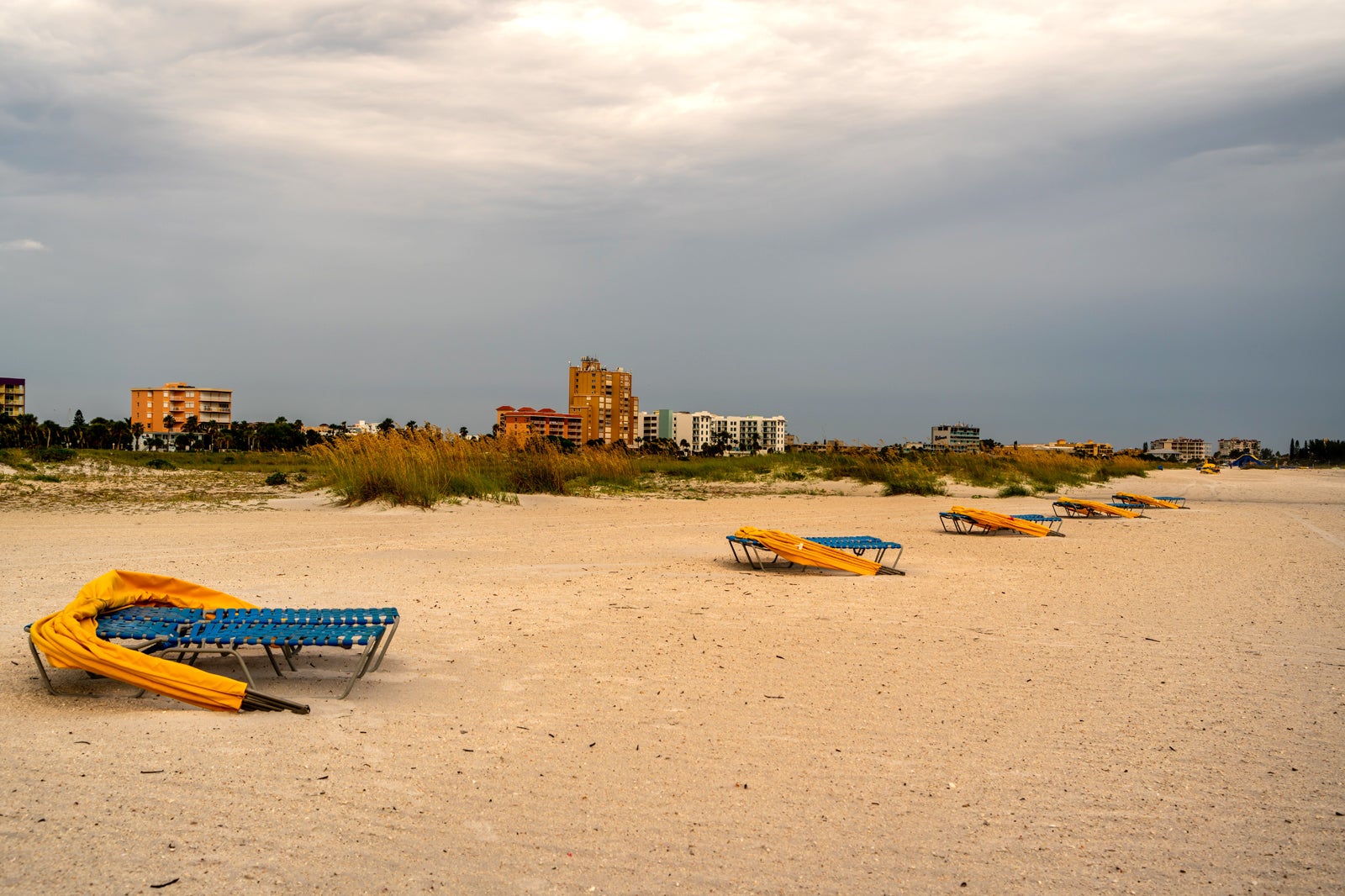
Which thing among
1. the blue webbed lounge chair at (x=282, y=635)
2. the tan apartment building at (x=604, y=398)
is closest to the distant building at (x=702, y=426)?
the tan apartment building at (x=604, y=398)

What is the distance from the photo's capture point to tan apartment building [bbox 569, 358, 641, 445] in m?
125

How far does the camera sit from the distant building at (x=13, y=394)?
87.2 meters

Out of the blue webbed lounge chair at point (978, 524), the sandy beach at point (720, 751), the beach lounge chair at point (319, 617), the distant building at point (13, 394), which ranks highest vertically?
the distant building at point (13, 394)

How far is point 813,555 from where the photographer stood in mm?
9133

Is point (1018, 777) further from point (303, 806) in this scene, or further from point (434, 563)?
point (434, 563)

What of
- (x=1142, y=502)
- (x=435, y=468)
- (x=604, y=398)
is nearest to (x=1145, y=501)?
(x=1142, y=502)

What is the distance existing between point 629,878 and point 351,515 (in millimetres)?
13522

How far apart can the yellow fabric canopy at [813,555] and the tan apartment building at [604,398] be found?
365 feet

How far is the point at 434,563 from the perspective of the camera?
31.7 feet

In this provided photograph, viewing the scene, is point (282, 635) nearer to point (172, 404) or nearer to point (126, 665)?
point (126, 665)

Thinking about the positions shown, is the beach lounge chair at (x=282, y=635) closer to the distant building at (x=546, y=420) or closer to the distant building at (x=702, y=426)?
the distant building at (x=546, y=420)

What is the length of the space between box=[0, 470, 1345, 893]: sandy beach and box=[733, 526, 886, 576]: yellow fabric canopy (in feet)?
2.35

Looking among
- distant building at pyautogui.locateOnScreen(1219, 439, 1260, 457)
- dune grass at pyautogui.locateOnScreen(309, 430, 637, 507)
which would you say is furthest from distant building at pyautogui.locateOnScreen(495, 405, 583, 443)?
distant building at pyautogui.locateOnScreen(1219, 439, 1260, 457)

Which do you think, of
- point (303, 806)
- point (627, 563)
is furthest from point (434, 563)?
point (303, 806)
